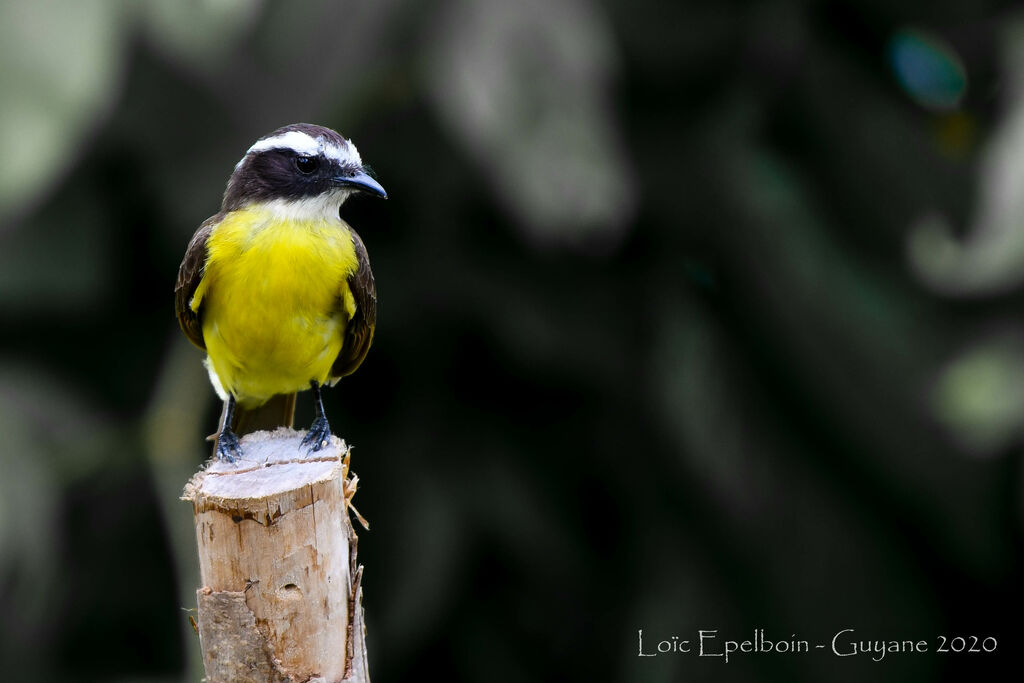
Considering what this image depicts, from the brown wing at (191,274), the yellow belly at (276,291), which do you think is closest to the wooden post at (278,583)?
the yellow belly at (276,291)

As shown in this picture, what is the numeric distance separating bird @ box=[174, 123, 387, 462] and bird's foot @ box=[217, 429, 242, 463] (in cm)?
4

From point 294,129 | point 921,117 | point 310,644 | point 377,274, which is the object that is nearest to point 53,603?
point 377,274

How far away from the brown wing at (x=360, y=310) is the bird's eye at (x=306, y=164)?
22 cm

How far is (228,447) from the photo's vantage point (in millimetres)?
2838

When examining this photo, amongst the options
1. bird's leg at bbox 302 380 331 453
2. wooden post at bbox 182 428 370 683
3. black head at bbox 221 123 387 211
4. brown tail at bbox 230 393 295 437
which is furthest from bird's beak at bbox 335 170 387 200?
wooden post at bbox 182 428 370 683

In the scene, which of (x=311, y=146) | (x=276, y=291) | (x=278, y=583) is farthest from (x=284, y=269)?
(x=278, y=583)

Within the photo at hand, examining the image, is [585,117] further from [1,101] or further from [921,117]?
[921,117]

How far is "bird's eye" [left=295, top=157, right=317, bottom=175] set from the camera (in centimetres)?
314

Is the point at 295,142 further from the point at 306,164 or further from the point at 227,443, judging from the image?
the point at 227,443

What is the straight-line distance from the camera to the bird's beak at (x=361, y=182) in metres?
3.07

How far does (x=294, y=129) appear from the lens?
3.05 metres

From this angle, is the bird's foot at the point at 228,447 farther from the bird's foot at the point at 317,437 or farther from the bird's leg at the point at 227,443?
the bird's foot at the point at 317,437

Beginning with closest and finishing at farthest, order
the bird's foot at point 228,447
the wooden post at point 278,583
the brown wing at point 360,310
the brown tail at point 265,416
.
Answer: the wooden post at point 278,583 → the bird's foot at point 228,447 → the brown wing at point 360,310 → the brown tail at point 265,416

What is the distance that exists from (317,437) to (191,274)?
616 mm
